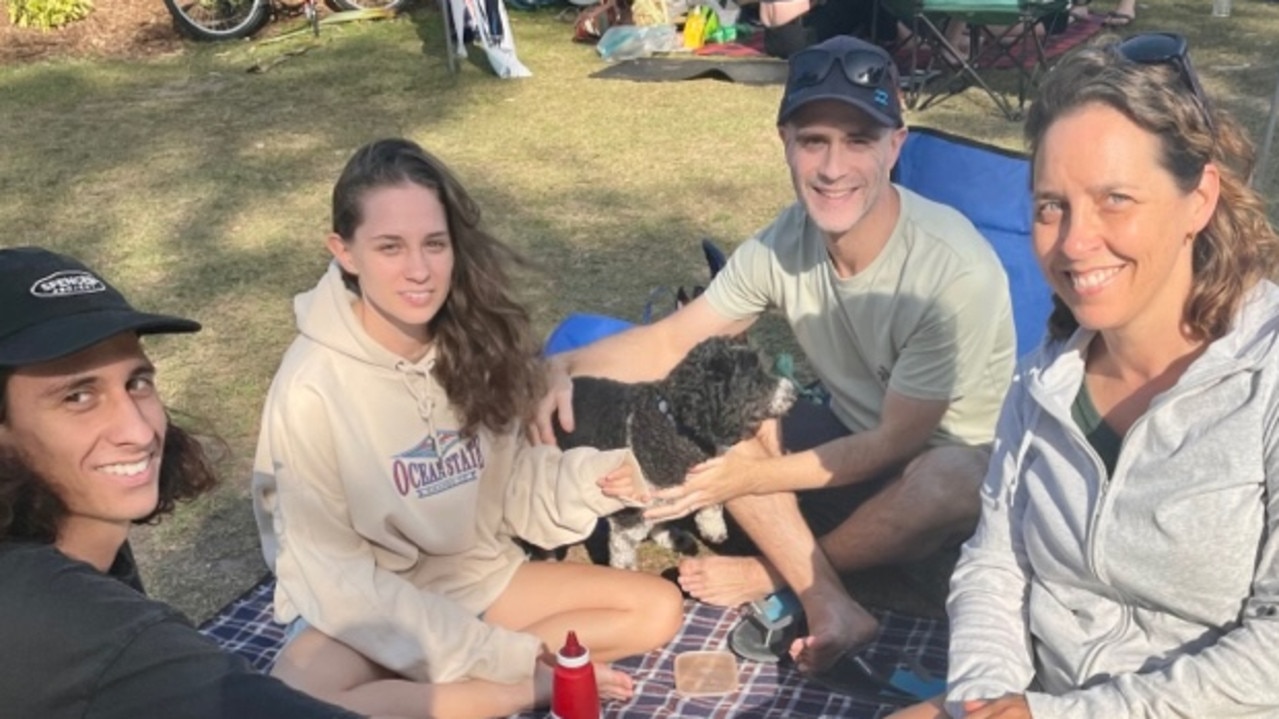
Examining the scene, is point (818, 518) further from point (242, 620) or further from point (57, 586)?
point (57, 586)

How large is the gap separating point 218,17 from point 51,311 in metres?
10.4

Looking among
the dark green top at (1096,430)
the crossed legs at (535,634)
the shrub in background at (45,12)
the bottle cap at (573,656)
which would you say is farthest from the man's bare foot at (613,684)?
the shrub in background at (45,12)

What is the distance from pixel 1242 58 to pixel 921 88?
86.9 inches

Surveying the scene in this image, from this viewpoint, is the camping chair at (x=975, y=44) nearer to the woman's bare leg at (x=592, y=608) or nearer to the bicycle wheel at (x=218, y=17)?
the woman's bare leg at (x=592, y=608)

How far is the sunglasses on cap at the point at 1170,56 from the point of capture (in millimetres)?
2219

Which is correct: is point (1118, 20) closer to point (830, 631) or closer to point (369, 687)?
point (830, 631)

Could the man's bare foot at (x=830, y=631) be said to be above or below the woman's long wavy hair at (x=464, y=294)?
below

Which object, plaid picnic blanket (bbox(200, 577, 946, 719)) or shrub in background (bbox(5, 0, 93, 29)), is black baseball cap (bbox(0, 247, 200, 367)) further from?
shrub in background (bbox(5, 0, 93, 29))

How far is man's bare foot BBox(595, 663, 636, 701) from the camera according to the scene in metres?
3.36

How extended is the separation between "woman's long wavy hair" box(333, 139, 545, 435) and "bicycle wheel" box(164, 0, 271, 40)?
8911mm

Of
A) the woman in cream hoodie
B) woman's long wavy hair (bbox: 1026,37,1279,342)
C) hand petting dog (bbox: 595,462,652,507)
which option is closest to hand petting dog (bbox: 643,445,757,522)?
hand petting dog (bbox: 595,462,652,507)

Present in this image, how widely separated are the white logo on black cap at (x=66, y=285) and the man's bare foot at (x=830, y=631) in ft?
6.85

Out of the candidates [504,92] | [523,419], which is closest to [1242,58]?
[504,92]

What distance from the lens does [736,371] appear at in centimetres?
369
